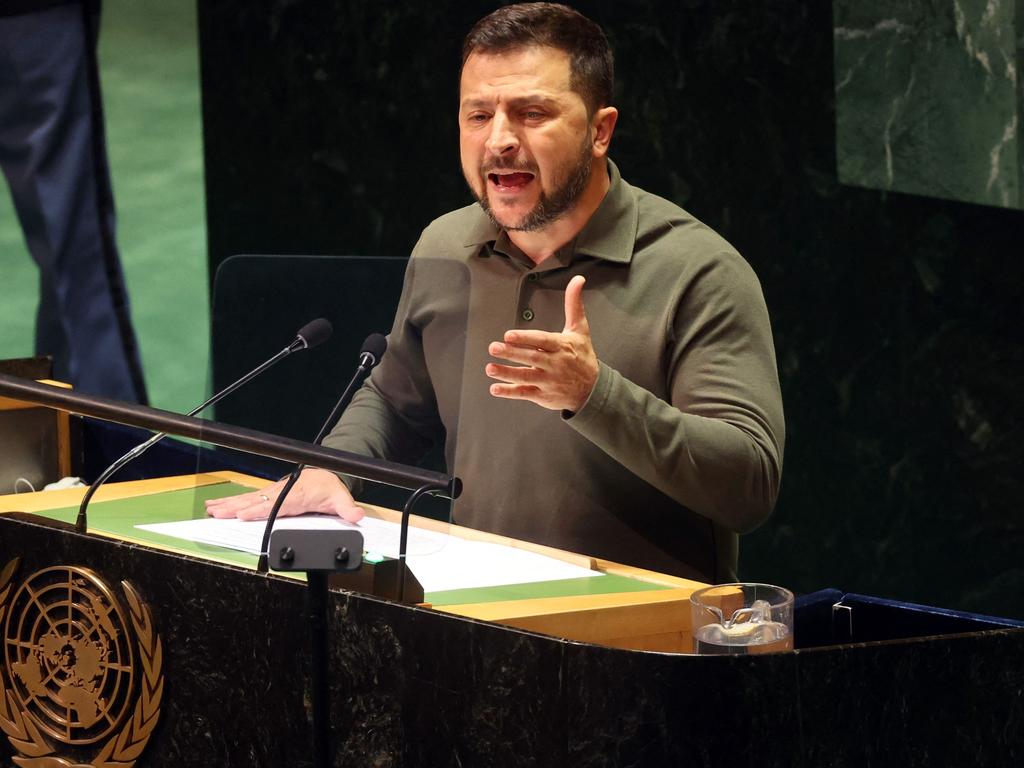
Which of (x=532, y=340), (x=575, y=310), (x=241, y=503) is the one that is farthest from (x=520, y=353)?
(x=241, y=503)

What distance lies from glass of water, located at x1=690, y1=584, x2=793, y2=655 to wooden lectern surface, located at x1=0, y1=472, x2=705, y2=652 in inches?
2.0

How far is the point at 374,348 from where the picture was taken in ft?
5.78

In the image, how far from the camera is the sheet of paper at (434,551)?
5.42 ft

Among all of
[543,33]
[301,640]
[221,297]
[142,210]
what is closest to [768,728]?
[301,640]

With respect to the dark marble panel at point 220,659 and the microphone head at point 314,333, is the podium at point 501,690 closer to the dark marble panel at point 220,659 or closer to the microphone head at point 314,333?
the dark marble panel at point 220,659

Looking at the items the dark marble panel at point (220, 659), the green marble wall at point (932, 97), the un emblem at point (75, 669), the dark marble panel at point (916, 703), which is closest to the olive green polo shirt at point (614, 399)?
the dark marble panel at point (220, 659)

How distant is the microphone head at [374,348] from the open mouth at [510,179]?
49cm

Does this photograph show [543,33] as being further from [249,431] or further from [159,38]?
[159,38]

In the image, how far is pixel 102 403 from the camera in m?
1.87

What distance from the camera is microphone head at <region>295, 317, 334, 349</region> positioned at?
1.74m

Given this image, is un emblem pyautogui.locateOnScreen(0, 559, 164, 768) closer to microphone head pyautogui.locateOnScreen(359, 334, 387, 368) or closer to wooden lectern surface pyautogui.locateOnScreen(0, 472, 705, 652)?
wooden lectern surface pyautogui.locateOnScreen(0, 472, 705, 652)

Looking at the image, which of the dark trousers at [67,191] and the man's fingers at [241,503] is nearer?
the man's fingers at [241,503]

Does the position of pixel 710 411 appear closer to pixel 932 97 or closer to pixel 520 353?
pixel 520 353

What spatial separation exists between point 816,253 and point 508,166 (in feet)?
7.94
